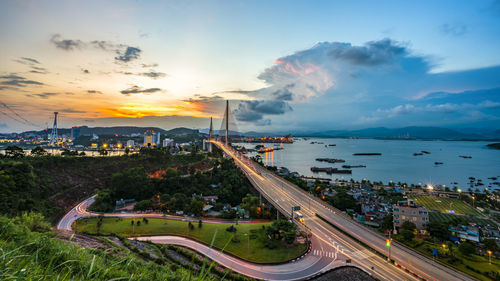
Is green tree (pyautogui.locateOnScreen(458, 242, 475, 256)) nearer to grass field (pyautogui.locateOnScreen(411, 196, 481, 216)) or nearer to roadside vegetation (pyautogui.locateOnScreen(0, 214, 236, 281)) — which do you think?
grass field (pyautogui.locateOnScreen(411, 196, 481, 216))

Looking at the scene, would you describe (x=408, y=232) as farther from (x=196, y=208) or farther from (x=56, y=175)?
(x=56, y=175)

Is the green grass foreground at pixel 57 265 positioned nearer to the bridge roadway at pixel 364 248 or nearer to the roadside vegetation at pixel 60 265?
the roadside vegetation at pixel 60 265

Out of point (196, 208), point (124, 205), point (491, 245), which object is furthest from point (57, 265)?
point (124, 205)

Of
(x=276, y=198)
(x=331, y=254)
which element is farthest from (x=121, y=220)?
(x=331, y=254)

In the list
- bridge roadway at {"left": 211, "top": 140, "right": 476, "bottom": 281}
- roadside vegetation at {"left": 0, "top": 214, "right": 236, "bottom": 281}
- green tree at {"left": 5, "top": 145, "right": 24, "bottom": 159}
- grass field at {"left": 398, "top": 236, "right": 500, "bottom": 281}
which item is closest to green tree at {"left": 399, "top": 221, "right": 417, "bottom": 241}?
grass field at {"left": 398, "top": 236, "right": 500, "bottom": 281}

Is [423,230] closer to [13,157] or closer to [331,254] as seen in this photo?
[331,254]

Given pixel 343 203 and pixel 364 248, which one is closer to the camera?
pixel 364 248

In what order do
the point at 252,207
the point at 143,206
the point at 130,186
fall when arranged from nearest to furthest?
the point at 252,207, the point at 143,206, the point at 130,186
